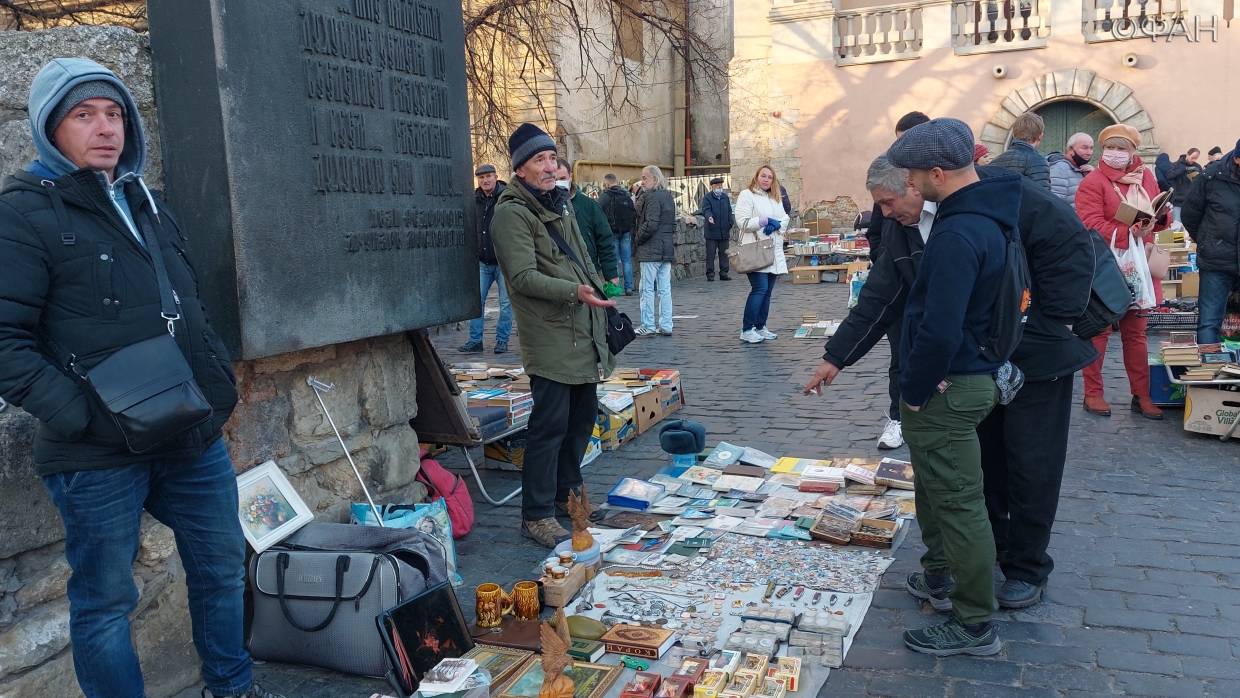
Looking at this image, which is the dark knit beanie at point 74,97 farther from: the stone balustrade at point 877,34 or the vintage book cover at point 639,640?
the stone balustrade at point 877,34

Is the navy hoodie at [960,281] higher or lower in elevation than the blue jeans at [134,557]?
higher

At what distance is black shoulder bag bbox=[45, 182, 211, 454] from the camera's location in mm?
2482

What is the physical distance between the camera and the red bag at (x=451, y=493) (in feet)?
15.6

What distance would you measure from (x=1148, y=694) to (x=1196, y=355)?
12.5 ft

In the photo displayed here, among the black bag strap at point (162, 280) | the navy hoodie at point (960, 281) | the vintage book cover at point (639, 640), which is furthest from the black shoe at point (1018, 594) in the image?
the black bag strap at point (162, 280)

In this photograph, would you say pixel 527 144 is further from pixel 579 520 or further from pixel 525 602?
pixel 525 602

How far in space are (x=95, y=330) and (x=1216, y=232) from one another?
7.15 m

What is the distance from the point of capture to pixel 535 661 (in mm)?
3402

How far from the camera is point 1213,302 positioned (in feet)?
23.7

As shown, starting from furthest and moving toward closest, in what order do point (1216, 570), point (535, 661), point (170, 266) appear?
point (1216, 570)
point (535, 661)
point (170, 266)

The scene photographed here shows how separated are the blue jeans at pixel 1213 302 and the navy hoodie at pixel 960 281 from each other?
16.1 feet

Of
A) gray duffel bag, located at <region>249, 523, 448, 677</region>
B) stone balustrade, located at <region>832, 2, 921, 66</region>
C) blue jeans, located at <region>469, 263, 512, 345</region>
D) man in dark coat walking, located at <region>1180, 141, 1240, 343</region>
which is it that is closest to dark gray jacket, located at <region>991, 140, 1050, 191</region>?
man in dark coat walking, located at <region>1180, 141, 1240, 343</region>

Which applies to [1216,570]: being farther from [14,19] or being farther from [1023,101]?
[1023,101]

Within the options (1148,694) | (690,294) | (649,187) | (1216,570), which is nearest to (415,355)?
(1148,694)
